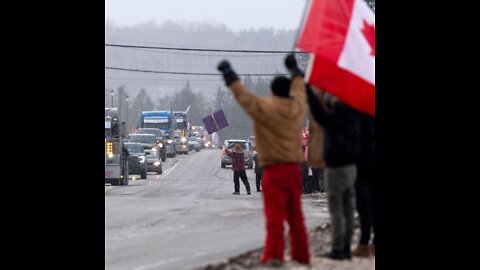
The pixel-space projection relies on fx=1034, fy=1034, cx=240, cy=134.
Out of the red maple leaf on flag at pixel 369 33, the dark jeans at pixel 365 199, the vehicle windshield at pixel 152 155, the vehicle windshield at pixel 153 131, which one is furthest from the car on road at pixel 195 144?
the dark jeans at pixel 365 199

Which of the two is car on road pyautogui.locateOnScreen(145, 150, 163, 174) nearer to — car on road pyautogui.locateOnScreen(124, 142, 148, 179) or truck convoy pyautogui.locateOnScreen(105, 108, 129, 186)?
car on road pyautogui.locateOnScreen(124, 142, 148, 179)

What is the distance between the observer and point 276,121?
306 inches

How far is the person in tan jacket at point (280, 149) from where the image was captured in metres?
7.69

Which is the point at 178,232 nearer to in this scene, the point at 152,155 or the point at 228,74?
the point at 228,74

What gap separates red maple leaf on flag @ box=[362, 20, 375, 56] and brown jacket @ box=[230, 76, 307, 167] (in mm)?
917

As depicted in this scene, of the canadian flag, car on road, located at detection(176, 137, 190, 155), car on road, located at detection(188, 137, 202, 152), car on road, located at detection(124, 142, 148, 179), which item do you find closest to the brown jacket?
the canadian flag

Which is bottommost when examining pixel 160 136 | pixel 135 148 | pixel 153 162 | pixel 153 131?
pixel 153 162

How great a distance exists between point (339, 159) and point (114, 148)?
22.5 metres

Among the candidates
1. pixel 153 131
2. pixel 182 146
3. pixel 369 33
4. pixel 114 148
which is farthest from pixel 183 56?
pixel 182 146

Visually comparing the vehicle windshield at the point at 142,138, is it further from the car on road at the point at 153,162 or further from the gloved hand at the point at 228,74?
the gloved hand at the point at 228,74
